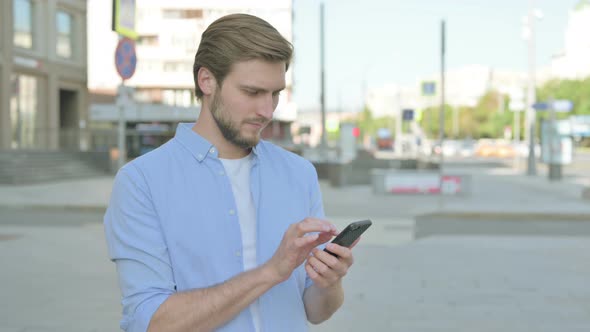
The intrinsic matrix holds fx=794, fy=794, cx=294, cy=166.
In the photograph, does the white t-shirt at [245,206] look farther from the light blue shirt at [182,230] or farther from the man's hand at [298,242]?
the man's hand at [298,242]

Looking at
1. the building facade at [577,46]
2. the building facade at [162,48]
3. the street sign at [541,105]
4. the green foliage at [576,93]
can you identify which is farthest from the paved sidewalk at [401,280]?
the building facade at [577,46]

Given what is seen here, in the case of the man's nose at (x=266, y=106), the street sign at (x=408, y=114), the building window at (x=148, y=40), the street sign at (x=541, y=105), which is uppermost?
the building window at (x=148, y=40)

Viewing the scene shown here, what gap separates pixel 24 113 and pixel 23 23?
395 cm

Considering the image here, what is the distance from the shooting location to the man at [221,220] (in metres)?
1.89

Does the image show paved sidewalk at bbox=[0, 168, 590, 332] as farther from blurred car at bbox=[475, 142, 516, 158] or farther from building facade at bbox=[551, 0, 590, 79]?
building facade at bbox=[551, 0, 590, 79]

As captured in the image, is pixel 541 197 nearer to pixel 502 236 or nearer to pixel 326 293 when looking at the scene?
pixel 502 236

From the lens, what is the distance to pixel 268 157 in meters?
2.17

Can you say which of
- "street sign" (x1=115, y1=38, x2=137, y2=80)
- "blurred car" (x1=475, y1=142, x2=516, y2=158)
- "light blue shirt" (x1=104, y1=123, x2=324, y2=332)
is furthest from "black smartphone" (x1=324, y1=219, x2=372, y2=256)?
"blurred car" (x1=475, y1=142, x2=516, y2=158)

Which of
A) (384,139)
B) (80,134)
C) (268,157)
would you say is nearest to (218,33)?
(268,157)

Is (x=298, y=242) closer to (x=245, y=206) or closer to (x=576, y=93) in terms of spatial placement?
(x=245, y=206)

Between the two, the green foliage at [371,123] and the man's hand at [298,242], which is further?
the green foliage at [371,123]

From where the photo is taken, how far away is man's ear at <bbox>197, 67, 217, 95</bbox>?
6.74 feet

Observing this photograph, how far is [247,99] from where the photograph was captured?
6.63ft

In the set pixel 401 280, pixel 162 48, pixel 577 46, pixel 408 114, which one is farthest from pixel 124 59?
pixel 577 46
